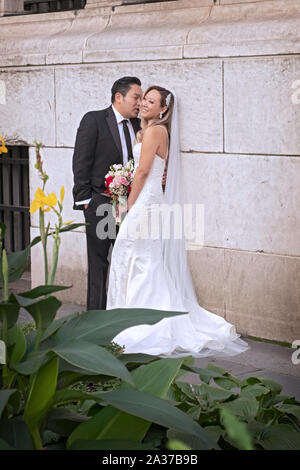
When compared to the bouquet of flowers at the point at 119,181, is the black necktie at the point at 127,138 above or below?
above

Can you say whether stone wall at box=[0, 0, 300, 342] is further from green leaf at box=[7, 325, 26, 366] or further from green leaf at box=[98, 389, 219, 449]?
green leaf at box=[98, 389, 219, 449]

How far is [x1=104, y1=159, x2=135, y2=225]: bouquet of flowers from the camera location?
24.1 ft

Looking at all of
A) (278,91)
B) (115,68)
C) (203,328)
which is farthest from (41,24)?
(203,328)

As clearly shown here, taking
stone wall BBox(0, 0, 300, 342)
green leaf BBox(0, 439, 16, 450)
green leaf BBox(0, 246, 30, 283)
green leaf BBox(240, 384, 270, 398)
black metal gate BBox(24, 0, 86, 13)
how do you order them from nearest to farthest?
green leaf BBox(0, 439, 16, 450)
green leaf BBox(0, 246, 30, 283)
green leaf BBox(240, 384, 270, 398)
stone wall BBox(0, 0, 300, 342)
black metal gate BBox(24, 0, 86, 13)

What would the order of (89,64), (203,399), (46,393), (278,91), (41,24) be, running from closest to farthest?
(46,393), (203,399), (278,91), (89,64), (41,24)

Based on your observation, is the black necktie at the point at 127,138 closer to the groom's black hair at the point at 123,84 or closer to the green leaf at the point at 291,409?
the groom's black hair at the point at 123,84

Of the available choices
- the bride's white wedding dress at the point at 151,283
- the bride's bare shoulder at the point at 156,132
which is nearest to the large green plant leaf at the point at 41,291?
the bride's white wedding dress at the point at 151,283

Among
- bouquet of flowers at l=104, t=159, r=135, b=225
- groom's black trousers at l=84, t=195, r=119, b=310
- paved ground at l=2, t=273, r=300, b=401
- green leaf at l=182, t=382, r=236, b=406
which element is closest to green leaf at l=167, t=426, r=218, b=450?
green leaf at l=182, t=382, r=236, b=406

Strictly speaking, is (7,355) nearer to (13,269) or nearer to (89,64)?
(13,269)

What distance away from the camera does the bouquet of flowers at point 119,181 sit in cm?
735

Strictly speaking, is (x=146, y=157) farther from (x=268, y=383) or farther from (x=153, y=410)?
(x=153, y=410)

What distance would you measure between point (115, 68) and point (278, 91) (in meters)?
1.90

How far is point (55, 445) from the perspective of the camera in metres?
2.34

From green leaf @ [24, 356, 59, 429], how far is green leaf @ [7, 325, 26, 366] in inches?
7.0
